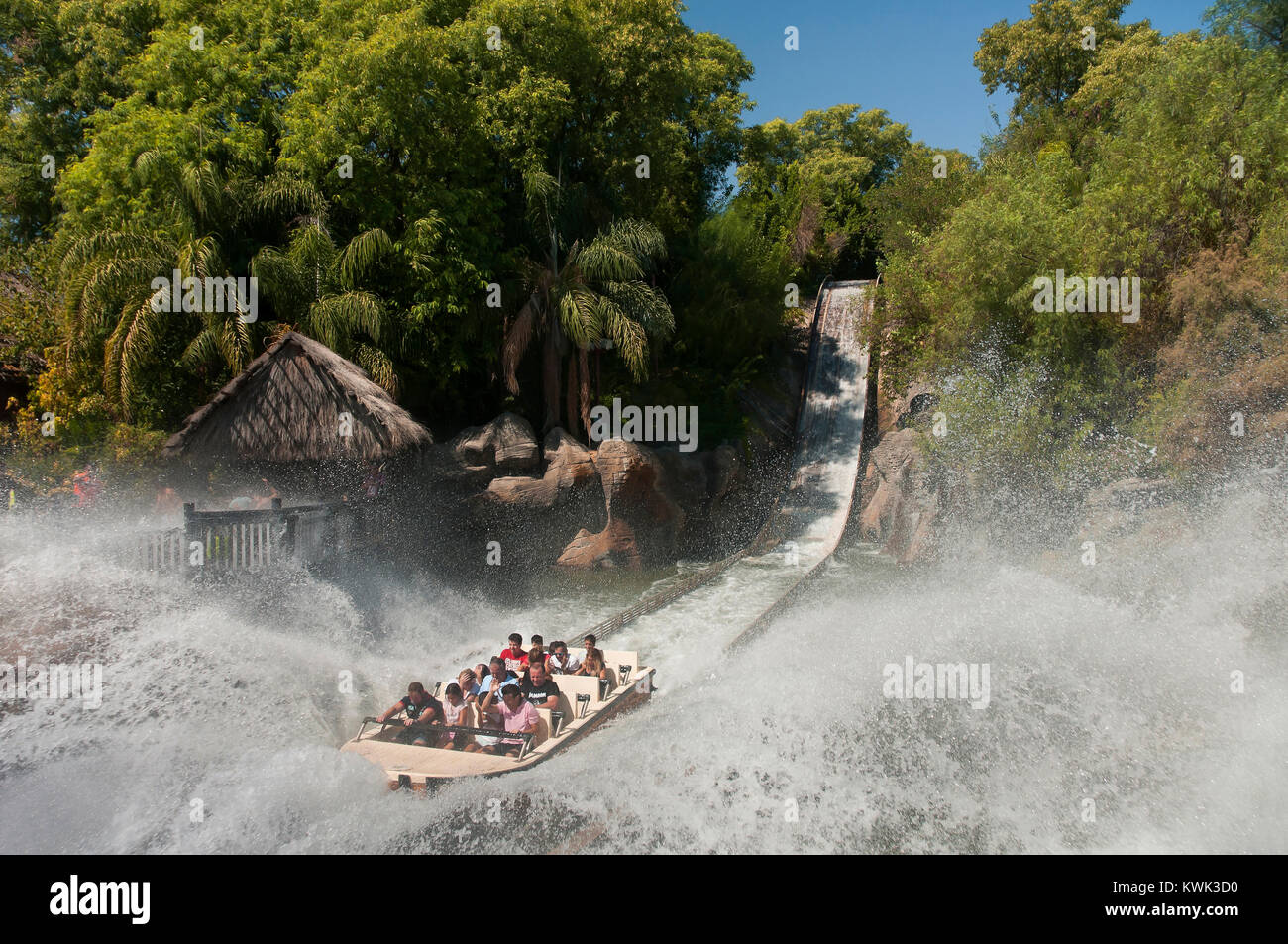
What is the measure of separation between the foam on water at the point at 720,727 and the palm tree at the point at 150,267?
2.67 meters

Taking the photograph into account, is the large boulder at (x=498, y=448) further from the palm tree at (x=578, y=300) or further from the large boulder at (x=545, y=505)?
the palm tree at (x=578, y=300)

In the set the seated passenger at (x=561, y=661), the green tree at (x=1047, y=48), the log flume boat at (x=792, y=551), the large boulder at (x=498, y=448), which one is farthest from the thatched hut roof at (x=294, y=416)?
the green tree at (x=1047, y=48)

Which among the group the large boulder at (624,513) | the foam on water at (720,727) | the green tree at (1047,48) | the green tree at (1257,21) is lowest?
the foam on water at (720,727)

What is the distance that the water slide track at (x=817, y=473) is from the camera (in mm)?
12893

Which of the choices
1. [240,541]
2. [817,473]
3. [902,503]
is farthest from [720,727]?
[817,473]

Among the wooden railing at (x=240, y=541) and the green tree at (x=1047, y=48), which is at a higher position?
the green tree at (x=1047, y=48)

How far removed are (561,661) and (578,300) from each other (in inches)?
316

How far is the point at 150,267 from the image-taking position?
11.8 meters

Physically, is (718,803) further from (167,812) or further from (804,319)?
(804,319)

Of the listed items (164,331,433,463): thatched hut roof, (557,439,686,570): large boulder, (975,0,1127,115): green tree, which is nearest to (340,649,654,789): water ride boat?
(164,331,433,463): thatched hut roof

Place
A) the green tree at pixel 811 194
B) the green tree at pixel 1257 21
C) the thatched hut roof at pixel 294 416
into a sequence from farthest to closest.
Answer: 1. the green tree at pixel 811 194
2. the green tree at pixel 1257 21
3. the thatched hut roof at pixel 294 416

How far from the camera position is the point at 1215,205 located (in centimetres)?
1153

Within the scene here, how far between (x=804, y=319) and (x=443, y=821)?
20801 millimetres
